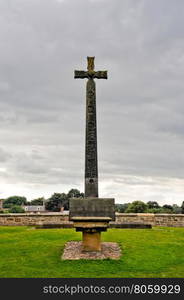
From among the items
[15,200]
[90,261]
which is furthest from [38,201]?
[90,261]

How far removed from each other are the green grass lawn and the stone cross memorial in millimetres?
910

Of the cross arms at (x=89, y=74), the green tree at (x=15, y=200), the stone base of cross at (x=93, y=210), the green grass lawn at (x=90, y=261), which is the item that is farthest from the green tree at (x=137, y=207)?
the green tree at (x=15, y=200)

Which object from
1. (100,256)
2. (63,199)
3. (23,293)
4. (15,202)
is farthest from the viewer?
(15,202)

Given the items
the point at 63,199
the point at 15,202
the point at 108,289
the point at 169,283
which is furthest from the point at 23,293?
the point at 15,202

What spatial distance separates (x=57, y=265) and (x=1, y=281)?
6.54ft

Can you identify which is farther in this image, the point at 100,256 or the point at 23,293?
the point at 100,256

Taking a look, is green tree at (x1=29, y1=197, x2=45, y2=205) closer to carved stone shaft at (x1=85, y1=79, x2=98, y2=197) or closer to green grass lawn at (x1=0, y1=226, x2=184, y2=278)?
green grass lawn at (x1=0, y1=226, x2=184, y2=278)

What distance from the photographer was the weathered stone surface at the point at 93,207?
1043 cm

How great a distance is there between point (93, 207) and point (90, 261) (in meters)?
1.51

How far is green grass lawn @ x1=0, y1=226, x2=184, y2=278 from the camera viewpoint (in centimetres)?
896

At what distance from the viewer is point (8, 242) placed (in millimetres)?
12961

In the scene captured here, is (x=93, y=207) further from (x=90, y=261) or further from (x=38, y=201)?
(x=38, y=201)

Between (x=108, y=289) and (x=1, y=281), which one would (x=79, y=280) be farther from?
(x=1, y=281)

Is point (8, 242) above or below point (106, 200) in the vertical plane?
below
